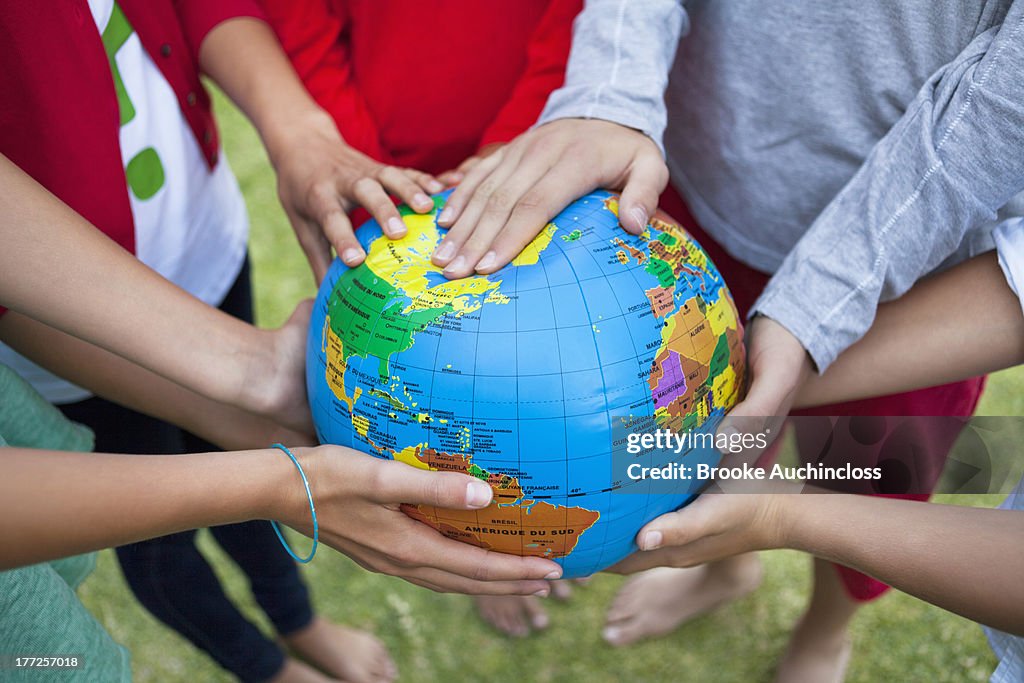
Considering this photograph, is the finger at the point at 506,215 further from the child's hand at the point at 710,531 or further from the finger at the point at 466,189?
the child's hand at the point at 710,531

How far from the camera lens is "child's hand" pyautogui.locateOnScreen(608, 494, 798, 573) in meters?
1.36

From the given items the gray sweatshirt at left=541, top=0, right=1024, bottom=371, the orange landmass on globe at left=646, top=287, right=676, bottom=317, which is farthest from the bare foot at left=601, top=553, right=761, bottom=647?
the orange landmass on globe at left=646, top=287, right=676, bottom=317

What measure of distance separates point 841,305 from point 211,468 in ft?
3.59

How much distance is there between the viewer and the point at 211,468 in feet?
3.94

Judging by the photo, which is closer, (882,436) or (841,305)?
(841,305)

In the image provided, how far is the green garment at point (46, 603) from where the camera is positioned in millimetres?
1216

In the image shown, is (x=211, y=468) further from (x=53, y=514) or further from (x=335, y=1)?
(x=335, y=1)

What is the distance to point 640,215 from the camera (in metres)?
1.39

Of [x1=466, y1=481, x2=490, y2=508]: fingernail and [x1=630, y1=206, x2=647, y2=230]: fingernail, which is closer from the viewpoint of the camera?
[x1=466, y1=481, x2=490, y2=508]: fingernail

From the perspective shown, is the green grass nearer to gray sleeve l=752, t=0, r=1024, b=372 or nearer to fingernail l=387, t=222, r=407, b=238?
gray sleeve l=752, t=0, r=1024, b=372

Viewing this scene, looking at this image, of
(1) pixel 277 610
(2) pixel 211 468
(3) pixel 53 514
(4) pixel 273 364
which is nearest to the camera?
(3) pixel 53 514

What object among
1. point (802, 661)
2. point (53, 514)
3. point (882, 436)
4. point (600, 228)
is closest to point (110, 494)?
point (53, 514)

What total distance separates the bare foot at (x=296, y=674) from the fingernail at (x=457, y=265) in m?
1.48

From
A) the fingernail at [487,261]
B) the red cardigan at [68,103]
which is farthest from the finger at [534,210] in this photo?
the red cardigan at [68,103]
